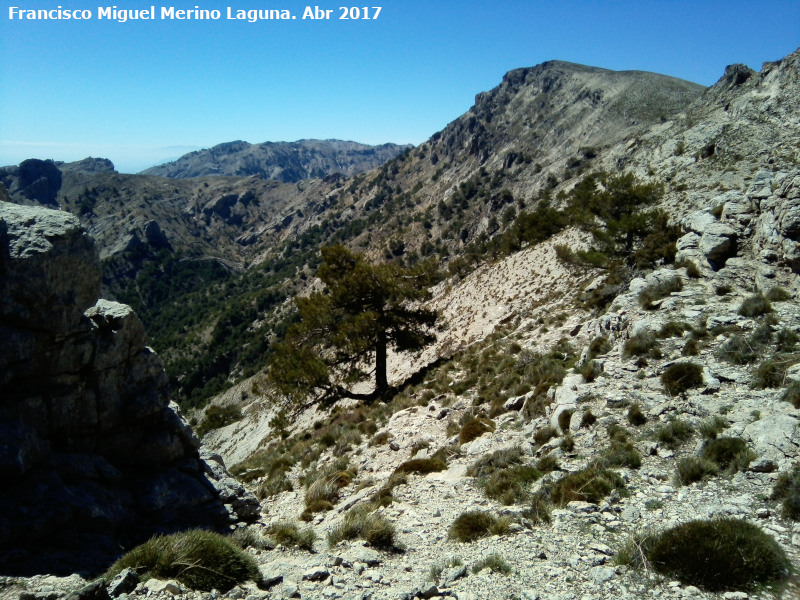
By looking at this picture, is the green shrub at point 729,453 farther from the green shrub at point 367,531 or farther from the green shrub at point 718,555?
the green shrub at point 367,531

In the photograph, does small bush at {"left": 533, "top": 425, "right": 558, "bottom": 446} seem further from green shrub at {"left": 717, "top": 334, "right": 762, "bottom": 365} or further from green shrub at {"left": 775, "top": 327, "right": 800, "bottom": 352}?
green shrub at {"left": 775, "top": 327, "right": 800, "bottom": 352}

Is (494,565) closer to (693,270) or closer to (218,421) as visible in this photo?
(693,270)

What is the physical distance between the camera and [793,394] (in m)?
9.09

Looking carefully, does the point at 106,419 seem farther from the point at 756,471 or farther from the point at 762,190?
the point at 762,190

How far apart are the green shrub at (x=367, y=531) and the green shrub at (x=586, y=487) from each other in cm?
309

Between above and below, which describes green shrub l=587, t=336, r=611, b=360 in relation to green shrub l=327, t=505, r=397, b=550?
above

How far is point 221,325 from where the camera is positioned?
138000 millimetres

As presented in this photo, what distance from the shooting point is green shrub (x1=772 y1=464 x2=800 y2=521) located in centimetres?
671

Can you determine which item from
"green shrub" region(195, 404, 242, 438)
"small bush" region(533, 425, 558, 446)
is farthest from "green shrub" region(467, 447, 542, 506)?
"green shrub" region(195, 404, 242, 438)

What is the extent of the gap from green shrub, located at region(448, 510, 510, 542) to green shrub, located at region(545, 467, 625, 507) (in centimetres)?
126

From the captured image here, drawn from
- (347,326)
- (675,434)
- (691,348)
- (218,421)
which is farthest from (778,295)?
(218,421)

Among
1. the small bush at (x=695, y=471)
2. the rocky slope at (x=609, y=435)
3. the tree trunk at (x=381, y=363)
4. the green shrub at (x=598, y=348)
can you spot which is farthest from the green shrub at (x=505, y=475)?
the tree trunk at (x=381, y=363)

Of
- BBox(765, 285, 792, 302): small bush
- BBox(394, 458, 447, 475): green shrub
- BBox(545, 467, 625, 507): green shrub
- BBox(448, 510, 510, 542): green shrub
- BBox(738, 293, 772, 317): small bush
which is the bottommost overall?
BBox(394, 458, 447, 475): green shrub

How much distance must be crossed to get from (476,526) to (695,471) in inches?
155
